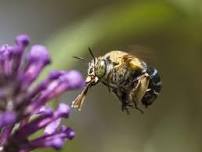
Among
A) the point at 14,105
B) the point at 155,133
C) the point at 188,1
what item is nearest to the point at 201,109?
the point at 155,133

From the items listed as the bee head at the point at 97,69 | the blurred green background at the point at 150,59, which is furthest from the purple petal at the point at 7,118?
the blurred green background at the point at 150,59

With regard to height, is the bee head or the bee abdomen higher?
the bee head

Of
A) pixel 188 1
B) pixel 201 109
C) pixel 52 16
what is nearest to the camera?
pixel 188 1

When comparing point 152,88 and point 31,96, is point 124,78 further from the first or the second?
point 31,96

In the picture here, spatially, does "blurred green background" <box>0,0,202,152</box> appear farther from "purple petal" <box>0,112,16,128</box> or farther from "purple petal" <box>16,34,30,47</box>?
"purple petal" <box>0,112,16,128</box>

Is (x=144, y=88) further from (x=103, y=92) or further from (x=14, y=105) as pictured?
(x=103, y=92)

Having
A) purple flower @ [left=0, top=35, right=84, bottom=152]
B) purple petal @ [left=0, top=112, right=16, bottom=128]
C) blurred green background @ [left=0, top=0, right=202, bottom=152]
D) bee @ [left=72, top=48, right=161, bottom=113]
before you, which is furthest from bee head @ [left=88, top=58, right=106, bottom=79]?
purple petal @ [left=0, top=112, right=16, bottom=128]
